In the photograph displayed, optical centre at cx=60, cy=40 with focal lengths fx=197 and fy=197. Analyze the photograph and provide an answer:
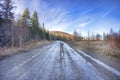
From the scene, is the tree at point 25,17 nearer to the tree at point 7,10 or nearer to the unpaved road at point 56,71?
the tree at point 7,10

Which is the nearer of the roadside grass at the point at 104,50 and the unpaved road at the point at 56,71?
the unpaved road at the point at 56,71

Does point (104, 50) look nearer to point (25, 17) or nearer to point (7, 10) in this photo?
point (7, 10)

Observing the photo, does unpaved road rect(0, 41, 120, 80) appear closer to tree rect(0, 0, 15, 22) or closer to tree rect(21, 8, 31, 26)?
tree rect(0, 0, 15, 22)

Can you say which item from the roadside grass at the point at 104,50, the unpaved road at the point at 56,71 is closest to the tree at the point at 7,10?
the roadside grass at the point at 104,50

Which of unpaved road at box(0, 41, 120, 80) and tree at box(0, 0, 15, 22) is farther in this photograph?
tree at box(0, 0, 15, 22)

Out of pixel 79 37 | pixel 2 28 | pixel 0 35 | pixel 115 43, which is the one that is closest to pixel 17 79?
pixel 115 43

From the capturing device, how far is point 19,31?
43344 millimetres

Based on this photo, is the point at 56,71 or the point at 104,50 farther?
the point at 104,50

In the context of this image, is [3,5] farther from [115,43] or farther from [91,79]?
[91,79]

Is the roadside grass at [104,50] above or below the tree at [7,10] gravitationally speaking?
below

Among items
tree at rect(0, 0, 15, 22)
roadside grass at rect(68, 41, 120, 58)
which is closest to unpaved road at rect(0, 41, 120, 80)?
roadside grass at rect(68, 41, 120, 58)

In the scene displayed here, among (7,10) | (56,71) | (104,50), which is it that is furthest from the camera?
(7,10)

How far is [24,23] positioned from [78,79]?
57.8 metres

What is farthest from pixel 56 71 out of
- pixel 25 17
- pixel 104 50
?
pixel 25 17
